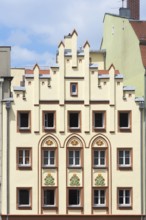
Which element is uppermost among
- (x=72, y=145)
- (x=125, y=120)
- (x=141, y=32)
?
(x=141, y=32)

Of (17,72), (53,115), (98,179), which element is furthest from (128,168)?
(17,72)

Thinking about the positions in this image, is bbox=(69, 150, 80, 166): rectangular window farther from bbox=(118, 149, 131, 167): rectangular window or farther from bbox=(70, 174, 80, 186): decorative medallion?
bbox=(118, 149, 131, 167): rectangular window

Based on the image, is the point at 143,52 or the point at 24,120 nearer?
the point at 24,120

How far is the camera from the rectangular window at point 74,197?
7406 centimetres

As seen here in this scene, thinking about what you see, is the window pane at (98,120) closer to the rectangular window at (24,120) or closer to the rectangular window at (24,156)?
the rectangular window at (24,120)

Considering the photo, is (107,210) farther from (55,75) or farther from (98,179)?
(55,75)

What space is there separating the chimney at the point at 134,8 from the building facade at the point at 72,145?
53.3 feet

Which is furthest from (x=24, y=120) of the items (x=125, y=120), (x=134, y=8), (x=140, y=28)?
(x=134, y=8)

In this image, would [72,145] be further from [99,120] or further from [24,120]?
[24,120]

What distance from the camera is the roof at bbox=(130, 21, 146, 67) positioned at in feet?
256

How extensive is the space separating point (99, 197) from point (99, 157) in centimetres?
338

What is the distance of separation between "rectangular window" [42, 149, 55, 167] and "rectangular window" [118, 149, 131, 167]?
224 inches

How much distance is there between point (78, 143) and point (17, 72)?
48.0 ft

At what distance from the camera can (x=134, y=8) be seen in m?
90.6
